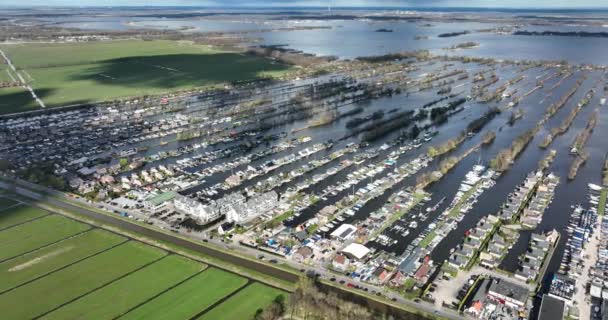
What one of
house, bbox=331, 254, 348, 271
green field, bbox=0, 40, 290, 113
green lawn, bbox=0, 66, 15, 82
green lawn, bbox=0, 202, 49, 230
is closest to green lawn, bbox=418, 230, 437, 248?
house, bbox=331, 254, 348, 271

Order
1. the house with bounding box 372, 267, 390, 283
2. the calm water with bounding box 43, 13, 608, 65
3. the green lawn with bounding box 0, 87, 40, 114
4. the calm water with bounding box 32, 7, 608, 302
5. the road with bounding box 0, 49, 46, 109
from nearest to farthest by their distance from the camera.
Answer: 1. the house with bounding box 372, 267, 390, 283
2. the calm water with bounding box 32, 7, 608, 302
3. the green lawn with bounding box 0, 87, 40, 114
4. the road with bounding box 0, 49, 46, 109
5. the calm water with bounding box 43, 13, 608, 65

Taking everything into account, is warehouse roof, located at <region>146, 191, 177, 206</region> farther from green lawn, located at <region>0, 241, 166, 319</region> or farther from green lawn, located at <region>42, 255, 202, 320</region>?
green lawn, located at <region>42, 255, 202, 320</region>

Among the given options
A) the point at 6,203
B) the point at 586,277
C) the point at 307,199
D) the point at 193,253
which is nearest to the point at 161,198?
the point at 193,253

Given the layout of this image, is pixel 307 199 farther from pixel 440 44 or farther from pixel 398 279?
pixel 440 44

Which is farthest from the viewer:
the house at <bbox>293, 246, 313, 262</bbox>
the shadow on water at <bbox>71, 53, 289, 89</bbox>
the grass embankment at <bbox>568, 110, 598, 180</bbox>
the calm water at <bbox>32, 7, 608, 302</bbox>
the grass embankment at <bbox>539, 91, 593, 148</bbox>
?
the shadow on water at <bbox>71, 53, 289, 89</bbox>

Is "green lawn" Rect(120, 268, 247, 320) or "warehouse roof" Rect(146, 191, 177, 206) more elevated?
"warehouse roof" Rect(146, 191, 177, 206)
